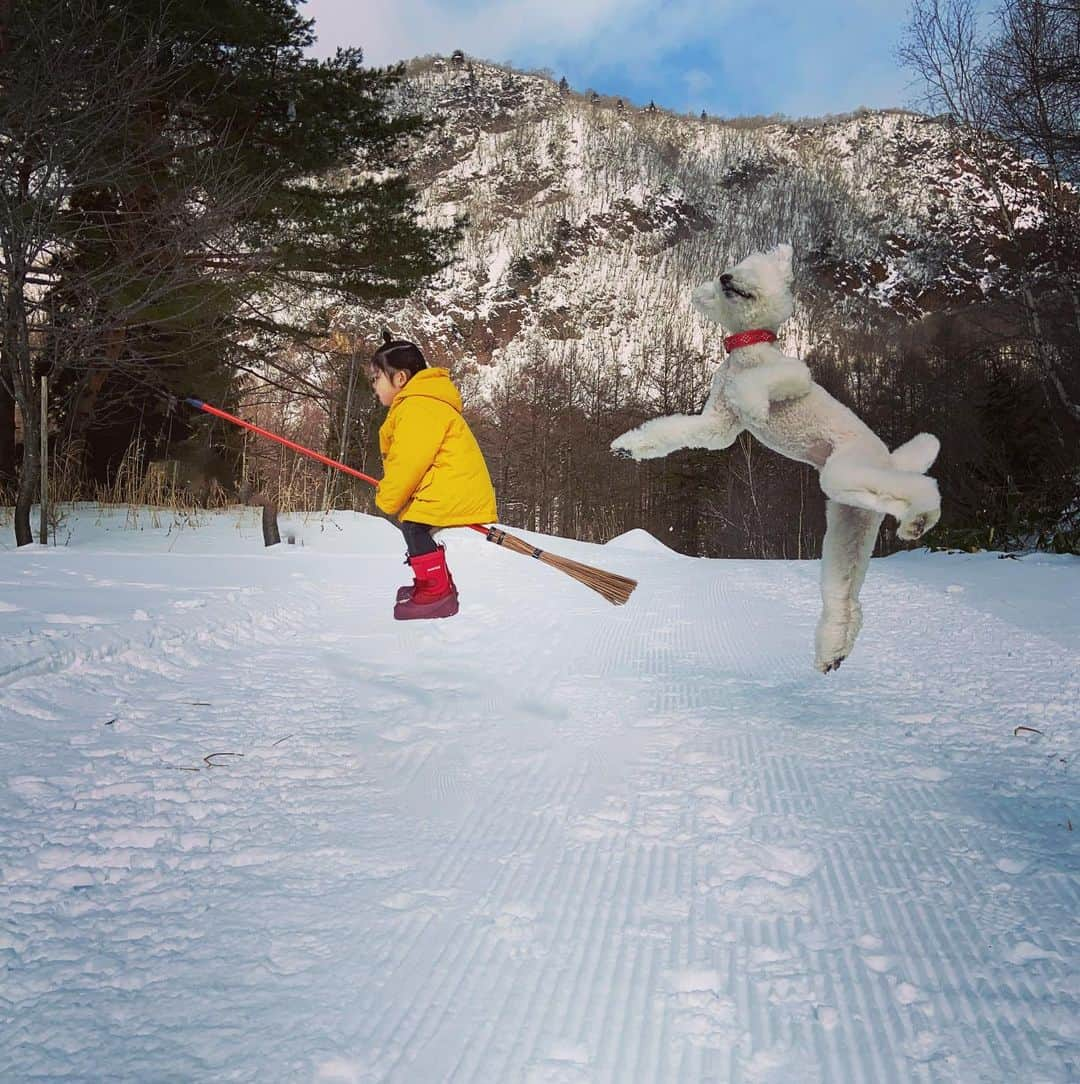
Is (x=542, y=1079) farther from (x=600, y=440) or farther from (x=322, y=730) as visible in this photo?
(x=600, y=440)

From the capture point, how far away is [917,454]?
2.59 m

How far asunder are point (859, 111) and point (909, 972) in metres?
87.9

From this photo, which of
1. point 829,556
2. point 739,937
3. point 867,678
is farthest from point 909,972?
point 867,678

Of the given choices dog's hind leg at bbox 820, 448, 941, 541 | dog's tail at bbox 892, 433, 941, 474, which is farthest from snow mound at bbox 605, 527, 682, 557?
dog's hind leg at bbox 820, 448, 941, 541

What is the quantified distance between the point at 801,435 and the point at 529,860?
4.77 feet

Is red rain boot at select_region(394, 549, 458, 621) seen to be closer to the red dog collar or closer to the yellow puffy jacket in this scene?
the yellow puffy jacket

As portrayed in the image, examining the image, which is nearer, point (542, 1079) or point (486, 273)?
point (542, 1079)

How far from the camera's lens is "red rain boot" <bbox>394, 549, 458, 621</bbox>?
3578mm

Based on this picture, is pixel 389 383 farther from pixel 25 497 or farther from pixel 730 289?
pixel 25 497

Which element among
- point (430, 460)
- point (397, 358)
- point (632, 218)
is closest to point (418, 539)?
point (430, 460)

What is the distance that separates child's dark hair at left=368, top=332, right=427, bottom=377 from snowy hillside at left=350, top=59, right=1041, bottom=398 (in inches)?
538

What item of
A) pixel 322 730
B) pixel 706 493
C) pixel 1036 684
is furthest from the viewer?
pixel 706 493

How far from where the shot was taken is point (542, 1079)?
59.0 inches

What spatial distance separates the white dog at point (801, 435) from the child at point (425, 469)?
948 mm
